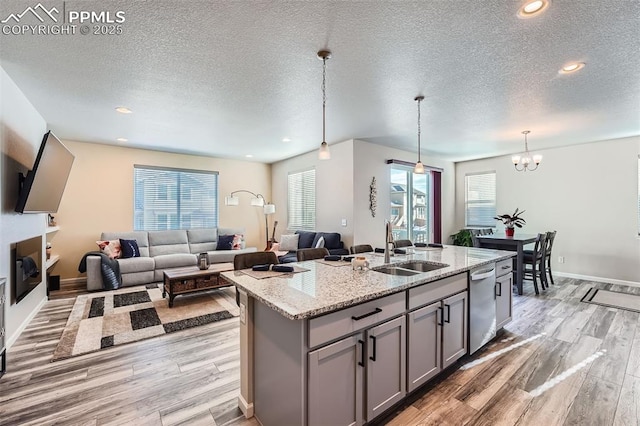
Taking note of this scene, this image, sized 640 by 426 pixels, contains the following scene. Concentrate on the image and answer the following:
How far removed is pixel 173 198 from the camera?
6.40 meters

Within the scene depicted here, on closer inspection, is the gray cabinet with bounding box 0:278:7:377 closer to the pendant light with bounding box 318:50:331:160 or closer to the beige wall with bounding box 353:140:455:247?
the pendant light with bounding box 318:50:331:160

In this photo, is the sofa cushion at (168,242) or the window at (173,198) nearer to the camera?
the sofa cushion at (168,242)

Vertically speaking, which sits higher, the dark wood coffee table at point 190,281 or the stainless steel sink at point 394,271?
the stainless steel sink at point 394,271

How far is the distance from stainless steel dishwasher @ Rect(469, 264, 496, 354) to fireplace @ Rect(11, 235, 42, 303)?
451cm

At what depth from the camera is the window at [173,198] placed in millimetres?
6035

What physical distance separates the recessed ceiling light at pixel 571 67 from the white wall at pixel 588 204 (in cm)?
385

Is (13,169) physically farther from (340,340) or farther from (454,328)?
(454,328)

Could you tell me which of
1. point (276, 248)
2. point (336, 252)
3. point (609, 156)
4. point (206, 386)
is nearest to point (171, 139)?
point (276, 248)

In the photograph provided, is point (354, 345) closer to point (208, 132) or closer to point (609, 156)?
point (208, 132)

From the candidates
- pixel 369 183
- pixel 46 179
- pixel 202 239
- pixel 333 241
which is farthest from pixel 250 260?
pixel 202 239

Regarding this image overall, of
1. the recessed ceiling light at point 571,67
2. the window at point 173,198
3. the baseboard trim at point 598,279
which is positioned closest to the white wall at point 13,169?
the window at point 173,198

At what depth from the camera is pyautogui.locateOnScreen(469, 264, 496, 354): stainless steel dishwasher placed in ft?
8.47

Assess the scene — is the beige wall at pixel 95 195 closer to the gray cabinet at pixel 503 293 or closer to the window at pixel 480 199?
the gray cabinet at pixel 503 293

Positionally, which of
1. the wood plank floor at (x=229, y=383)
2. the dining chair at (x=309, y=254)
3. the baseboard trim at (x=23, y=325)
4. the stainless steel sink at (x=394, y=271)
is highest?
the dining chair at (x=309, y=254)
